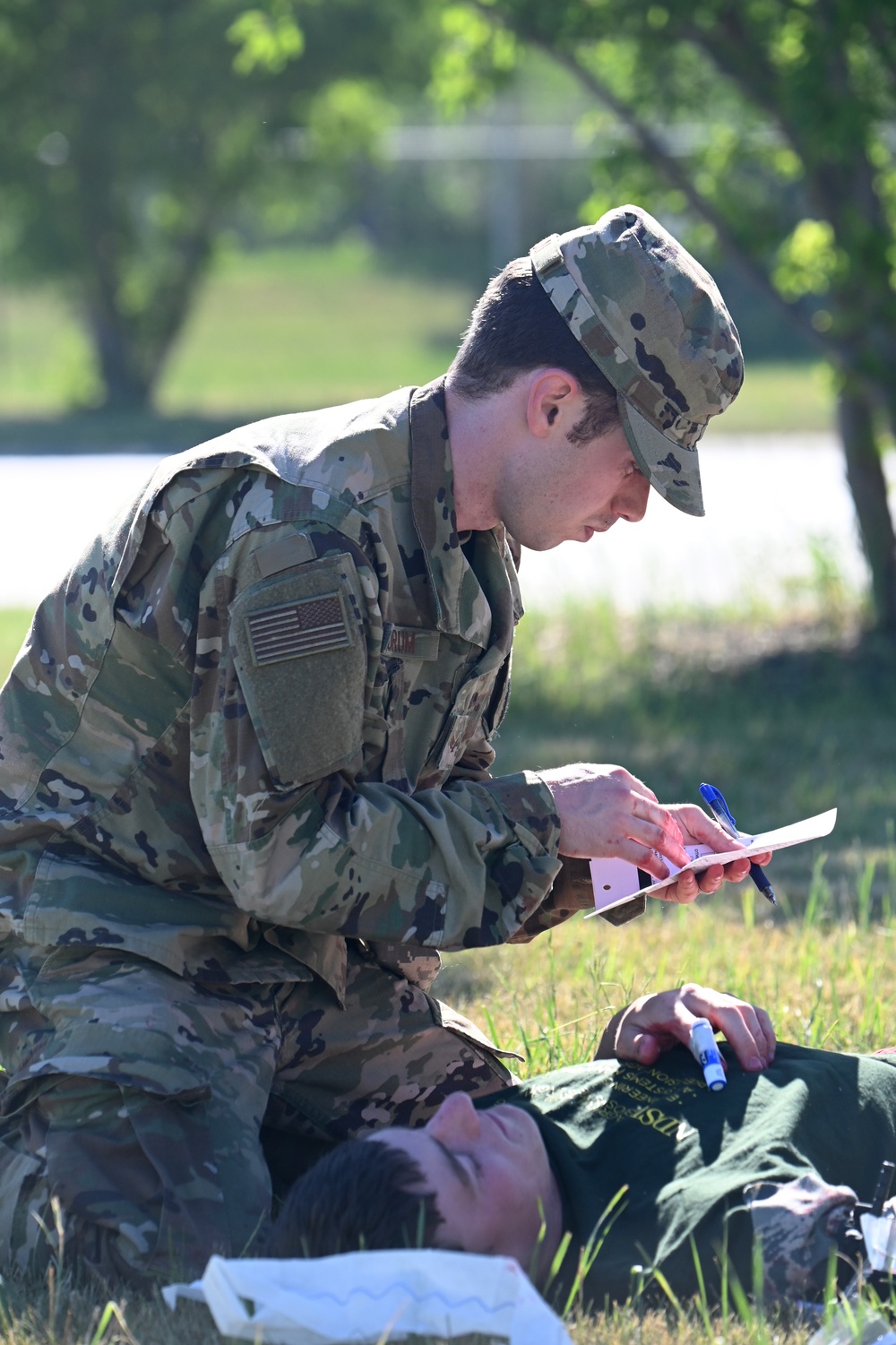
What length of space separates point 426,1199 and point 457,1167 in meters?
0.08

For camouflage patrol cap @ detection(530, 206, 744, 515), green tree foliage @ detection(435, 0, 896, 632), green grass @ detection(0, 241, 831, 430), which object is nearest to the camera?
camouflage patrol cap @ detection(530, 206, 744, 515)

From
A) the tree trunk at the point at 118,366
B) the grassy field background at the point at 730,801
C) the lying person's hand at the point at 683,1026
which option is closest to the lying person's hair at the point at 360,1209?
the grassy field background at the point at 730,801

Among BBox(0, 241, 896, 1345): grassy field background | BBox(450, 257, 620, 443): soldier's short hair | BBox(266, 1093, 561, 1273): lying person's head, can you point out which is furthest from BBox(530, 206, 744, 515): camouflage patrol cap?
BBox(0, 241, 896, 1345): grassy field background

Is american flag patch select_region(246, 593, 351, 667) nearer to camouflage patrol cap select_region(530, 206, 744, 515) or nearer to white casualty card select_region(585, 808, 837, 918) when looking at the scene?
camouflage patrol cap select_region(530, 206, 744, 515)

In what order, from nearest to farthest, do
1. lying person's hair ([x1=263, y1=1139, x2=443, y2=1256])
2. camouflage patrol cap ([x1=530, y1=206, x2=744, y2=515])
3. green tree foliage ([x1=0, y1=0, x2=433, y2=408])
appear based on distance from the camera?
1. lying person's hair ([x1=263, y1=1139, x2=443, y2=1256])
2. camouflage patrol cap ([x1=530, y1=206, x2=744, y2=515])
3. green tree foliage ([x1=0, y1=0, x2=433, y2=408])

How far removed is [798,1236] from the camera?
2461 millimetres

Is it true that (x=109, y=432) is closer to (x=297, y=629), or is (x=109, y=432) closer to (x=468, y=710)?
(x=468, y=710)

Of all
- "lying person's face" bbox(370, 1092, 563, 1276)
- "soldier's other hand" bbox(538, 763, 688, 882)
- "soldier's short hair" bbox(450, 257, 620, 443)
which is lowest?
"lying person's face" bbox(370, 1092, 563, 1276)

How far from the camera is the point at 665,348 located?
280 cm

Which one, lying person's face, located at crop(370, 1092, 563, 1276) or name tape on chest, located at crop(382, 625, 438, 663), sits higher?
name tape on chest, located at crop(382, 625, 438, 663)

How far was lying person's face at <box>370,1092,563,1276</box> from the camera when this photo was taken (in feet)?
8.02

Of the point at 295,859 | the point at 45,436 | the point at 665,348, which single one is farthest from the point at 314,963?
the point at 45,436

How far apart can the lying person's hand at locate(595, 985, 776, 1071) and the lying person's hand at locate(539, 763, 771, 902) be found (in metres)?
0.21

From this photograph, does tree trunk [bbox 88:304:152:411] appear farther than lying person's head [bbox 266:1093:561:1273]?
Yes
